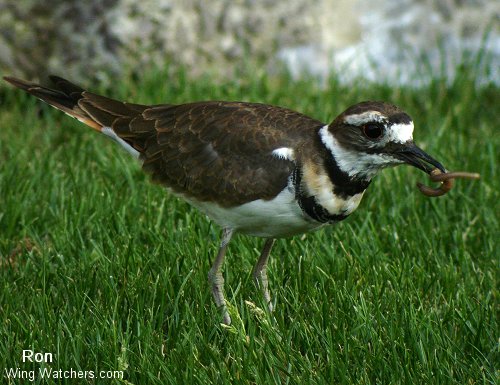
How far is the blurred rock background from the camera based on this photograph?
7.18 meters

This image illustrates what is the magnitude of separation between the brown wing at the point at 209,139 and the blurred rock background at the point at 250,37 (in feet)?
7.21

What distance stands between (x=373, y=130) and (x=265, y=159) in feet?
1.74

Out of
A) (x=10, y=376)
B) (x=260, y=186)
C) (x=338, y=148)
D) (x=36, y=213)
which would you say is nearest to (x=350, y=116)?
(x=338, y=148)

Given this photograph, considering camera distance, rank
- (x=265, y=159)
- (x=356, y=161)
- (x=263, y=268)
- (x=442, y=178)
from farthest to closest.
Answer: (x=263, y=268)
(x=265, y=159)
(x=356, y=161)
(x=442, y=178)

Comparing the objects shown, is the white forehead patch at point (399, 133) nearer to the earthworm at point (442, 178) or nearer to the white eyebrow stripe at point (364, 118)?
the white eyebrow stripe at point (364, 118)

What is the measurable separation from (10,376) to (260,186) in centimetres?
137

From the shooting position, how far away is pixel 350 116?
4168 millimetres

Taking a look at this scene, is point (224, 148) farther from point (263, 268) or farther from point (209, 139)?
point (263, 268)

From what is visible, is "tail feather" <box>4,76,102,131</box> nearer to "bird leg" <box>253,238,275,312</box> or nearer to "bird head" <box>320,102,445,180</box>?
"bird leg" <box>253,238,275,312</box>

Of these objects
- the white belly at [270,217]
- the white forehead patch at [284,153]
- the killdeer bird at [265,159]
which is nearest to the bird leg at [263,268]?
the killdeer bird at [265,159]

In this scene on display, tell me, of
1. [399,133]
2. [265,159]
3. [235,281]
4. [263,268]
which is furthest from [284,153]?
[235,281]

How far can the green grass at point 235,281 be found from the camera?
3994 mm

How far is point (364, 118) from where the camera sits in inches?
162

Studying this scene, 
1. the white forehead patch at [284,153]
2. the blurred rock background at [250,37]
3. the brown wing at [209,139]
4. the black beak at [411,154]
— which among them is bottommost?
the black beak at [411,154]
